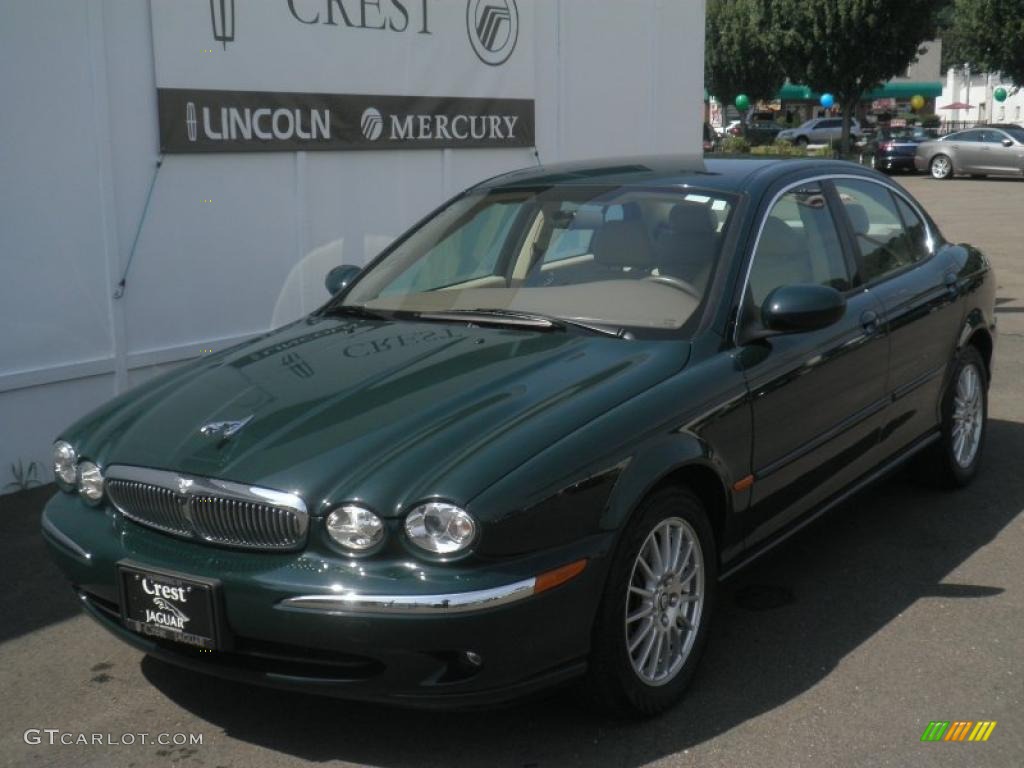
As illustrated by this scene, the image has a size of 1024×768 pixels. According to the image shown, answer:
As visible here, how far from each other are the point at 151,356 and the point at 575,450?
4230 mm

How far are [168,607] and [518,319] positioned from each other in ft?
5.38

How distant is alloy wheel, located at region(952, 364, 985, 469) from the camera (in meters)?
6.03

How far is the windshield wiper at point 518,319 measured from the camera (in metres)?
4.30

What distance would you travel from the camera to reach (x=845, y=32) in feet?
121

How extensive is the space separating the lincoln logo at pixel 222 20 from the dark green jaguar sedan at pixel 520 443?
8.58 ft

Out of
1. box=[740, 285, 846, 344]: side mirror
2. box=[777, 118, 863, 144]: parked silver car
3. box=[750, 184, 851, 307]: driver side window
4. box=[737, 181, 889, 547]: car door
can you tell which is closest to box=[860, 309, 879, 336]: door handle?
box=[737, 181, 889, 547]: car door

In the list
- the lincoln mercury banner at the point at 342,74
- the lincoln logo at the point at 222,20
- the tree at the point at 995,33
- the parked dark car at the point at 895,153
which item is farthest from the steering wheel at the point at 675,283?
the tree at the point at 995,33

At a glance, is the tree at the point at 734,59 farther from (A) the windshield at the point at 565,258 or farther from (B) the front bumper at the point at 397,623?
(B) the front bumper at the point at 397,623

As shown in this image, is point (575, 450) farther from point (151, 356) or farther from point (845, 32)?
point (845, 32)

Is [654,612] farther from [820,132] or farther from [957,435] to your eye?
[820,132]

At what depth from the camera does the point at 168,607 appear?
3.46 m

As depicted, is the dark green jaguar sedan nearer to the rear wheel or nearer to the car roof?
the car roof

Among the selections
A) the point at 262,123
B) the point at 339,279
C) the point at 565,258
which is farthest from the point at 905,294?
the point at 262,123

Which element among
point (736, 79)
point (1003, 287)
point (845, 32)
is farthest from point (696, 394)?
point (736, 79)
